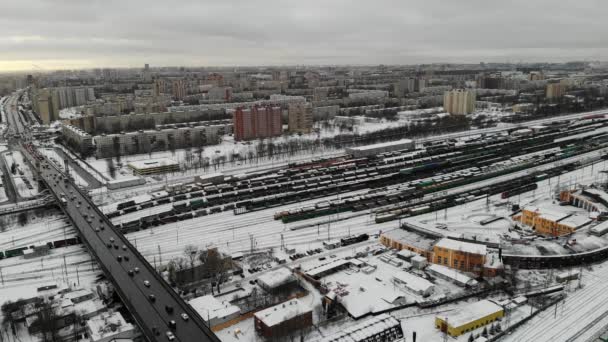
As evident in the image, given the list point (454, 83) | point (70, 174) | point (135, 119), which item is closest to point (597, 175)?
point (70, 174)

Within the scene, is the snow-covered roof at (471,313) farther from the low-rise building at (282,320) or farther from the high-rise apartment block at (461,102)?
the high-rise apartment block at (461,102)

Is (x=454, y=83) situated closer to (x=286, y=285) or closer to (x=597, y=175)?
(x=597, y=175)

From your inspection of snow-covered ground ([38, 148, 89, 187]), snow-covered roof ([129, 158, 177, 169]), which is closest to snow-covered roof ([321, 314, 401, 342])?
snow-covered ground ([38, 148, 89, 187])

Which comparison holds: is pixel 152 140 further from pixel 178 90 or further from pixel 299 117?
pixel 178 90

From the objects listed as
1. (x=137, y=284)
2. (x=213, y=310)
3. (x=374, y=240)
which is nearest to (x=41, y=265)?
(x=137, y=284)

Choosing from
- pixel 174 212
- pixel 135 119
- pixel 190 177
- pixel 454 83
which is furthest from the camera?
pixel 454 83

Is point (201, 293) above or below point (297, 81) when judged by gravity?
below
